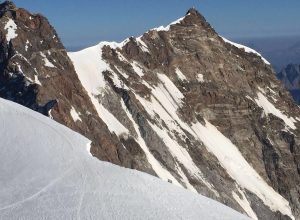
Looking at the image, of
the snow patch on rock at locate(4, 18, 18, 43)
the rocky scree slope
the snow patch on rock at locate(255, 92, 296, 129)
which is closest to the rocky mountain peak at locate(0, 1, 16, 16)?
the rocky scree slope

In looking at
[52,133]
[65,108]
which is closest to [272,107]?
[65,108]

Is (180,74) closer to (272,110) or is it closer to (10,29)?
(272,110)

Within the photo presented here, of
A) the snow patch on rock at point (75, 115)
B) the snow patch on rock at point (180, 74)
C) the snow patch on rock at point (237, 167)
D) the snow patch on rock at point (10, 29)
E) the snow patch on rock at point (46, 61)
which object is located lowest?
the snow patch on rock at point (237, 167)

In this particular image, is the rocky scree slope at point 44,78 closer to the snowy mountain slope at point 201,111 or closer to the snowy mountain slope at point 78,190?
the snowy mountain slope at point 201,111

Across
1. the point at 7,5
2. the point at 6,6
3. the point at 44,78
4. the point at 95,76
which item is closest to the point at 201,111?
the point at 95,76

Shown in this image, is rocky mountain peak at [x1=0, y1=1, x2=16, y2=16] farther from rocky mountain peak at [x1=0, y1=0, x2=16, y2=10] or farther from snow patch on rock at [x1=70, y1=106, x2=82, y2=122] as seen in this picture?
snow patch on rock at [x1=70, y1=106, x2=82, y2=122]

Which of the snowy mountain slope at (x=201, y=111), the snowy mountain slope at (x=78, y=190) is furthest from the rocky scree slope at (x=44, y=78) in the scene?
the snowy mountain slope at (x=78, y=190)
